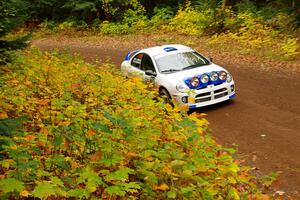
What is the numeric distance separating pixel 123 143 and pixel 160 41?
59.0ft

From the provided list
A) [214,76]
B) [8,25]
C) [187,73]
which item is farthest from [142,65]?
[8,25]

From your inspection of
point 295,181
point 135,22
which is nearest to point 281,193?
point 295,181

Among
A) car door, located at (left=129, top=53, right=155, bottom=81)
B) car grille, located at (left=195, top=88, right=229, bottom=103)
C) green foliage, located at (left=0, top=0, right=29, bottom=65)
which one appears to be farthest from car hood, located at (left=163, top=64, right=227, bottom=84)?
green foliage, located at (left=0, top=0, right=29, bottom=65)

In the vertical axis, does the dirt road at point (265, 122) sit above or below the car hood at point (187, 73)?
below

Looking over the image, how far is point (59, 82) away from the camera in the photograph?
8.86m

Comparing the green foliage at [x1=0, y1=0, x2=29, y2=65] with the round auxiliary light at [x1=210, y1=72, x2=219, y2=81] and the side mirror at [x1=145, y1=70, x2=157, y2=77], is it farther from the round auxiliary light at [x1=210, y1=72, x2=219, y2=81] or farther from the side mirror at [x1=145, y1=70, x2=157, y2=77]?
the round auxiliary light at [x1=210, y1=72, x2=219, y2=81]

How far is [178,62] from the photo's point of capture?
1089cm

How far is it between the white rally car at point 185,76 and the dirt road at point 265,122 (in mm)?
539

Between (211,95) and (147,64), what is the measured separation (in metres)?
2.42

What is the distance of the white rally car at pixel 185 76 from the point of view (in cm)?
996

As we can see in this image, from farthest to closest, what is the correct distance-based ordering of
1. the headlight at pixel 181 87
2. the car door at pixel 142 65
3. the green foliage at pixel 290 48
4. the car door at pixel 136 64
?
the green foliage at pixel 290 48 < the car door at pixel 136 64 < the car door at pixel 142 65 < the headlight at pixel 181 87

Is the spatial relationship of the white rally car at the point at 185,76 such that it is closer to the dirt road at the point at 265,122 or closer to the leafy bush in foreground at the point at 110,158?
the dirt road at the point at 265,122

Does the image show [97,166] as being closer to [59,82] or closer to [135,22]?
[59,82]

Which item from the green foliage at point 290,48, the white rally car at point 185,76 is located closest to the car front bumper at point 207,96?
the white rally car at point 185,76
